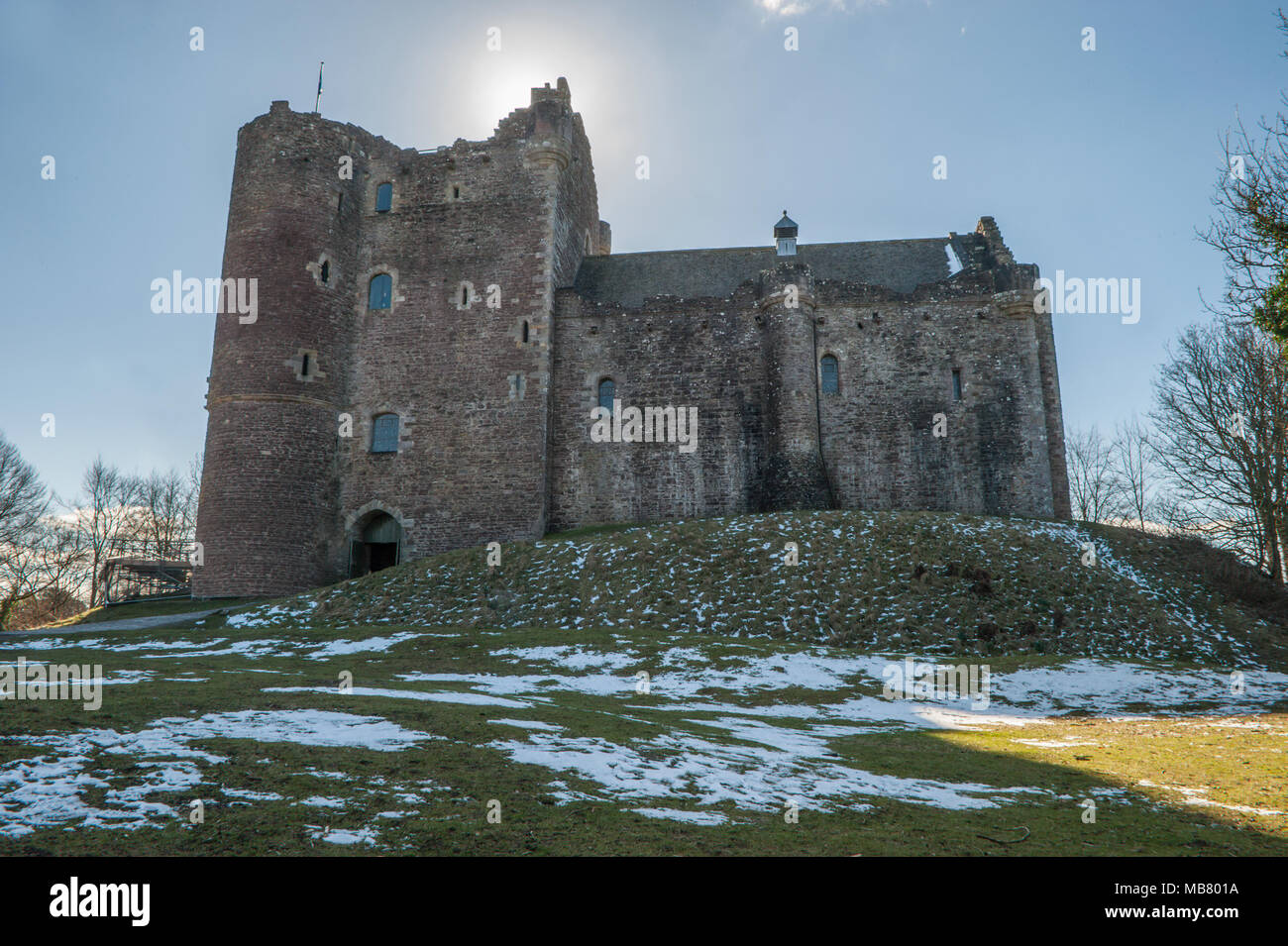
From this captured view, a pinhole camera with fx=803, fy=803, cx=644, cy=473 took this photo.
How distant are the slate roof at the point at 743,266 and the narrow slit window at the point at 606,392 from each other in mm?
3471

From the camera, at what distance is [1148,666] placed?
15453 mm

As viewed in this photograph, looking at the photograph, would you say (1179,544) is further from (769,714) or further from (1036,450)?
(769,714)

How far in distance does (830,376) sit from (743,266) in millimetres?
7046

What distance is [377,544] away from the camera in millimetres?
29203

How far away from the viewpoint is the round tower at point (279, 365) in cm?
2589

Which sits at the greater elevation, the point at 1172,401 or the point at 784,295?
the point at 784,295

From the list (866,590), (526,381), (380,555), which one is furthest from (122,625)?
(866,590)

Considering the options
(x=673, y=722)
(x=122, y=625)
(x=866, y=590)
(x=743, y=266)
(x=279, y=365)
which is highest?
(x=743, y=266)

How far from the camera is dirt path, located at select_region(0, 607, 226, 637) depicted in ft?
65.5

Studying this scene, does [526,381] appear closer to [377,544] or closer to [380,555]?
[377,544]

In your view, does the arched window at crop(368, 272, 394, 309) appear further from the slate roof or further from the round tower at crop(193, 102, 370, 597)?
the slate roof
